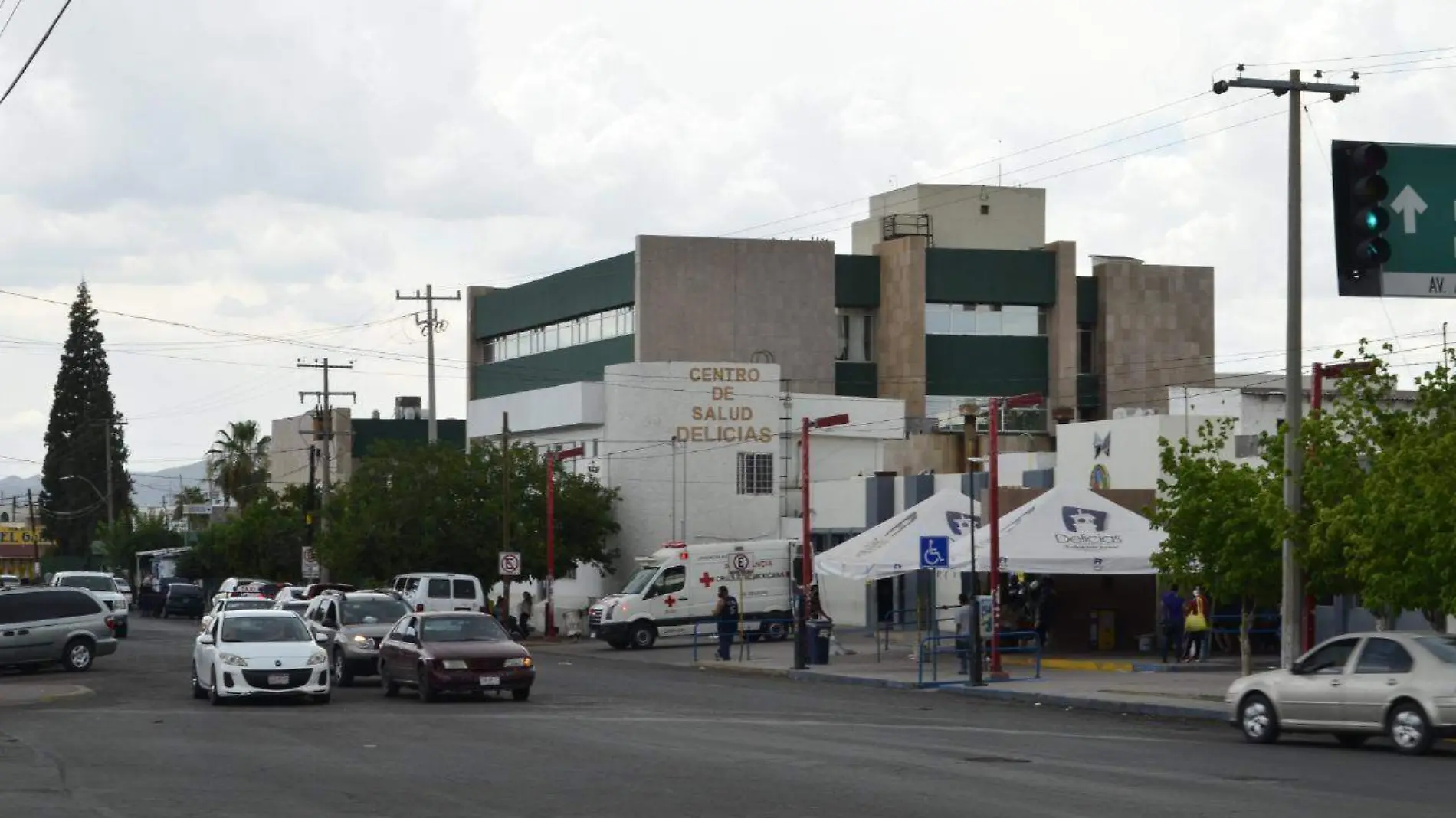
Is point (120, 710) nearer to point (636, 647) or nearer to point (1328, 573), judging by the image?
point (1328, 573)

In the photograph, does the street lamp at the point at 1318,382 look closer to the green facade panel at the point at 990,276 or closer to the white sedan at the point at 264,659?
the white sedan at the point at 264,659

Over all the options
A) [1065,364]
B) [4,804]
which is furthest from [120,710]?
[1065,364]

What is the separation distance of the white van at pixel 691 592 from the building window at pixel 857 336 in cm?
3083

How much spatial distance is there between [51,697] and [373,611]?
252 inches

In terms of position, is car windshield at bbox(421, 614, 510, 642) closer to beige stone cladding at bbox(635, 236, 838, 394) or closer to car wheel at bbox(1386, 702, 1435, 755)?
car wheel at bbox(1386, 702, 1435, 755)

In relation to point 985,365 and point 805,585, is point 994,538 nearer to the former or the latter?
point 805,585

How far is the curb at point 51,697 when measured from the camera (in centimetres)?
3195

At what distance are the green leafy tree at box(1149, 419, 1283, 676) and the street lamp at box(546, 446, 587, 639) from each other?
31.6 metres

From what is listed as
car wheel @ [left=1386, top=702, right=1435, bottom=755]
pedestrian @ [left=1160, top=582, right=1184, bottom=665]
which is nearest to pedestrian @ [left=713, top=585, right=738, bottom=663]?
pedestrian @ [left=1160, top=582, right=1184, bottom=665]

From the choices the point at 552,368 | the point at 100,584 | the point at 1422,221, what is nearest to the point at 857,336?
the point at 552,368

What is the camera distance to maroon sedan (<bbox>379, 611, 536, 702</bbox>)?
31250mm

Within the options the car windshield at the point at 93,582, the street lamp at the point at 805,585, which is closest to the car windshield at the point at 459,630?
the street lamp at the point at 805,585

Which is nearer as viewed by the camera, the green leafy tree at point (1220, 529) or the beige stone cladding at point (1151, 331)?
the green leafy tree at point (1220, 529)

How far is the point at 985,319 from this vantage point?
8644 centimetres
